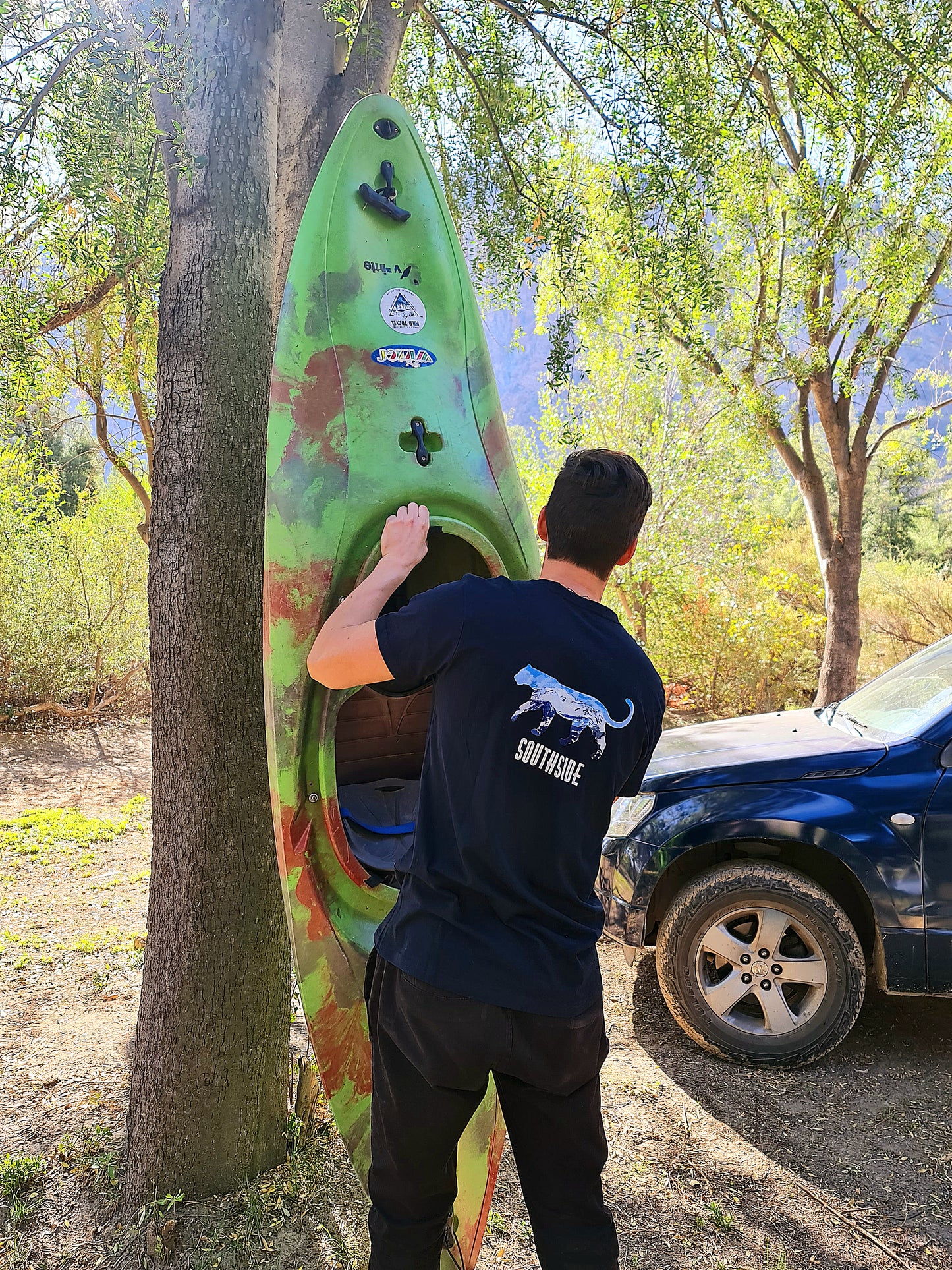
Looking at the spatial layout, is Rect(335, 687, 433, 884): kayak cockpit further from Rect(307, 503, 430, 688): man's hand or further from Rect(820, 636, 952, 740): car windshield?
Rect(820, 636, 952, 740): car windshield

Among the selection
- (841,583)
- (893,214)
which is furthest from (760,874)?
(893,214)

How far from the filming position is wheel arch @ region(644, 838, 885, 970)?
358 cm

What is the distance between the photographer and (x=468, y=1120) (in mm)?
1686

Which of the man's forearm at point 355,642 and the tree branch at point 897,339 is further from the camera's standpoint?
the tree branch at point 897,339

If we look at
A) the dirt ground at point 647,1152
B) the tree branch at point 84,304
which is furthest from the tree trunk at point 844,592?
the tree branch at point 84,304

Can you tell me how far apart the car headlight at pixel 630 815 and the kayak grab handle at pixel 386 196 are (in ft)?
7.75

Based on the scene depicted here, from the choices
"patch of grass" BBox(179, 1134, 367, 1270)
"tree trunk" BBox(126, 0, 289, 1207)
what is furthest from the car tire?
"tree trunk" BBox(126, 0, 289, 1207)

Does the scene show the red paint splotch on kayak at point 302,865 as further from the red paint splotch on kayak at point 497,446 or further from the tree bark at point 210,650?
the red paint splotch on kayak at point 497,446

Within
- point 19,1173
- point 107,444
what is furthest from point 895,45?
point 107,444

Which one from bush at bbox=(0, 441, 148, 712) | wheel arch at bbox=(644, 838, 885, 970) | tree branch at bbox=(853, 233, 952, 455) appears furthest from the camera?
bush at bbox=(0, 441, 148, 712)

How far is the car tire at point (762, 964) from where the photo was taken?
11.3 feet

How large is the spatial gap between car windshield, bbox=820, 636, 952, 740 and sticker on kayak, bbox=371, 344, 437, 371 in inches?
98.3

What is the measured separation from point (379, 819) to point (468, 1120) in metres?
1.30

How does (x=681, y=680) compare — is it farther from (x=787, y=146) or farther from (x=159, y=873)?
(x=159, y=873)
